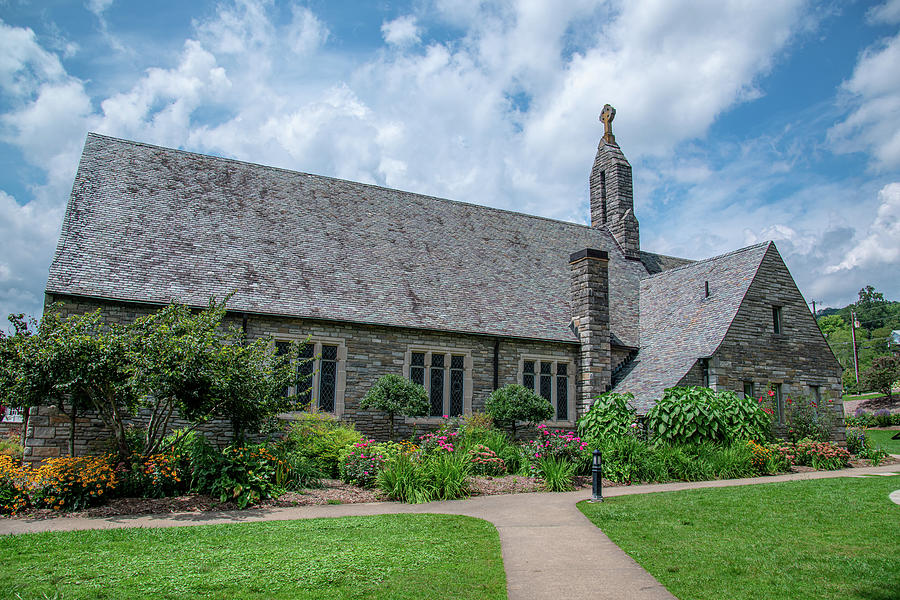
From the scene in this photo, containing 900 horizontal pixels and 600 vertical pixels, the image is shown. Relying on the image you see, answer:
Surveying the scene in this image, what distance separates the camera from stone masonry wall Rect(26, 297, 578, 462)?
540 inches

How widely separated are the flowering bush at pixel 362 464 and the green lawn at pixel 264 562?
388 cm

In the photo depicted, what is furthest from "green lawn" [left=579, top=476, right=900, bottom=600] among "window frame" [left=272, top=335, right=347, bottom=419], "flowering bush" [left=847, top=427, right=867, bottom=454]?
"flowering bush" [left=847, top=427, right=867, bottom=454]

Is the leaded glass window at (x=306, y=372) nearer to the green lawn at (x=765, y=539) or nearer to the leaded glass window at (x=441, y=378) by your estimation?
the leaded glass window at (x=441, y=378)

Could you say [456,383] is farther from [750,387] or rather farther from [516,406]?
[750,387]

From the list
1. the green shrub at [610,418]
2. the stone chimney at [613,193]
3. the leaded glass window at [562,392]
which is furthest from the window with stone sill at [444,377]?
the stone chimney at [613,193]

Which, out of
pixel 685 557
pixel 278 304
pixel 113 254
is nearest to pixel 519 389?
pixel 278 304

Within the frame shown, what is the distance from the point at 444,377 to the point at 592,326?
519 cm

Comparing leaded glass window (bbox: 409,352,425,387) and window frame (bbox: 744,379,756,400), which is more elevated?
leaded glass window (bbox: 409,352,425,387)

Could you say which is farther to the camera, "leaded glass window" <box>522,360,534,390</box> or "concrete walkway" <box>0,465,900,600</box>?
"leaded glass window" <box>522,360,534,390</box>

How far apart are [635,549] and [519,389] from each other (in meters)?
9.68

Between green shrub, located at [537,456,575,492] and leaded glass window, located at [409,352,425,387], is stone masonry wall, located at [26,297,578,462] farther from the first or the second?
green shrub, located at [537,456,575,492]

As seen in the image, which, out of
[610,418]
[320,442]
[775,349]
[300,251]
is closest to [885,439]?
[775,349]

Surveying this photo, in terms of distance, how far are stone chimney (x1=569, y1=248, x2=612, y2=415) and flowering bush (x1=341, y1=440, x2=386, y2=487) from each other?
818cm

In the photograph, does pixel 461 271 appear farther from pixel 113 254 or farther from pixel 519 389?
pixel 113 254
